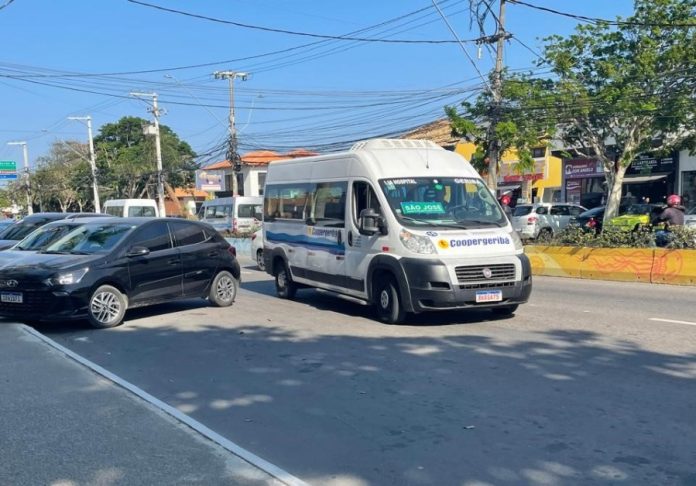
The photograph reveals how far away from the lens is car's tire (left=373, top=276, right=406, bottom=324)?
30.0 ft

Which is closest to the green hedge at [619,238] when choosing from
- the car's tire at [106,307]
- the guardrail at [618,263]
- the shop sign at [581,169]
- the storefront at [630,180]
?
the guardrail at [618,263]

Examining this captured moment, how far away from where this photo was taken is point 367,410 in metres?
5.41

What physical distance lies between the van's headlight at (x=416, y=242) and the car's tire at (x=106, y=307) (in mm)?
4245

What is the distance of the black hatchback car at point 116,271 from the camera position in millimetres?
9109

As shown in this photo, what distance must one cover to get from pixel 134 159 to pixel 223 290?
59.2m

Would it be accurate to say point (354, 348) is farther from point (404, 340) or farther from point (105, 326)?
Result: point (105, 326)

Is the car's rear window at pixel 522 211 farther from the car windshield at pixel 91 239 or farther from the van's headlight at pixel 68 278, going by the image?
the van's headlight at pixel 68 278

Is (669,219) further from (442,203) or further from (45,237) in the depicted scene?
(45,237)

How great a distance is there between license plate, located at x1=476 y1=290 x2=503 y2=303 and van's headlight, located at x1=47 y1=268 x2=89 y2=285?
216 inches

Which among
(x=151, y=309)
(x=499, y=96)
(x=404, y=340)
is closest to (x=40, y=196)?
(x=499, y=96)

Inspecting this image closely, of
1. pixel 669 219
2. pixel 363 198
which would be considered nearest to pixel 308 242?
pixel 363 198

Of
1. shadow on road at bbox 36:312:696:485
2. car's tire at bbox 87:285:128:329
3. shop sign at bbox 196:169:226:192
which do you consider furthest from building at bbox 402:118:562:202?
shadow on road at bbox 36:312:696:485

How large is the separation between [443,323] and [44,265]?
5.72m

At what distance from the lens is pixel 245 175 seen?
68.4 meters
